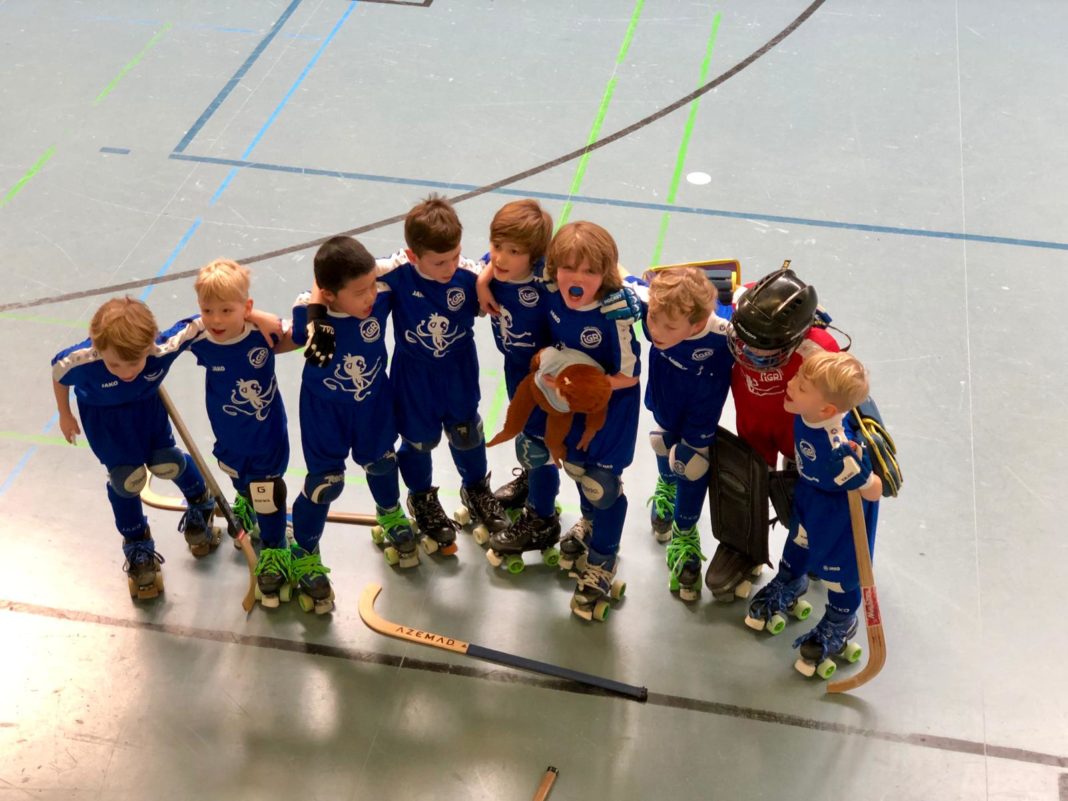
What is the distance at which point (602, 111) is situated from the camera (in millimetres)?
6594

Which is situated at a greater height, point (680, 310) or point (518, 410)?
point (680, 310)

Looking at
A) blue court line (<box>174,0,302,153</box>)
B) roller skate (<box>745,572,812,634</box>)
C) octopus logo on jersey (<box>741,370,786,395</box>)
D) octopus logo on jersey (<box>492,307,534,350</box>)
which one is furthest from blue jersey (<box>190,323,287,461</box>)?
blue court line (<box>174,0,302,153</box>)

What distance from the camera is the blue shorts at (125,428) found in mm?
3721

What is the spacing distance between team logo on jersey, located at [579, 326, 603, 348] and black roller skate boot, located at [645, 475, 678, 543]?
3.22 ft

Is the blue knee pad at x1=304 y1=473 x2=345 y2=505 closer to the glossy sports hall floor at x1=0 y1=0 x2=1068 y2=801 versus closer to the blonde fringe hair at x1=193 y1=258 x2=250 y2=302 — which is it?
the glossy sports hall floor at x1=0 y1=0 x2=1068 y2=801

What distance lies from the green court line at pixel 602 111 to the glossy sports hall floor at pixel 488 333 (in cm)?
2

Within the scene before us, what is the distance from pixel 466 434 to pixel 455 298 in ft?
2.03

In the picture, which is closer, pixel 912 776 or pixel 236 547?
pixel 912 776

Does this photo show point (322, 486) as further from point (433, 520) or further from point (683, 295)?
point (683, 295)

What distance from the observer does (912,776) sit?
11.5ft

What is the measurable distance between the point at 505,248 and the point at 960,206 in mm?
3468

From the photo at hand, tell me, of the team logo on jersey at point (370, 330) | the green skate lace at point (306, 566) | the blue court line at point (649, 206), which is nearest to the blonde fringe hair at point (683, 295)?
the team logo on jersey at point (370, 330)

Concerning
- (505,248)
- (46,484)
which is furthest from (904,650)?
(46,484)

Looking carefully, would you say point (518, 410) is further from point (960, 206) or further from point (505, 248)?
point (960, 206)
